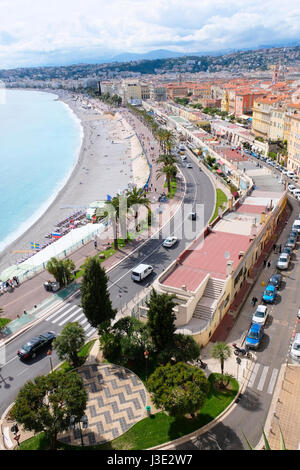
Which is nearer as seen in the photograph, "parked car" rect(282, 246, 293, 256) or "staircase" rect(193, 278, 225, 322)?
"staircase" rect(193, 278, 225, 322)

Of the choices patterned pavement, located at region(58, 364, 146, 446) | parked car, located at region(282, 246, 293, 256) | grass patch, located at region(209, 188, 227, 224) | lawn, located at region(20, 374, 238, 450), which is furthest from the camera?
grass patch, located at region(209, 188, 227, 224)

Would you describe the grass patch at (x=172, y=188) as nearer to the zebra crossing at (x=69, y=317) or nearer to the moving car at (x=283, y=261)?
the moving car at (x=283, y=261)

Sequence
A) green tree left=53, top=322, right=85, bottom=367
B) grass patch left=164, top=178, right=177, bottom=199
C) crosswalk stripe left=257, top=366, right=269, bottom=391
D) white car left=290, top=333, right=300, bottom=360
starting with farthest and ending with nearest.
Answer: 1. grass patch left=164, top=178, right=177, bottom=199
2. white car left=290, top=333, right=300, bottom=360
3. green tree left=53, top=322, right=85, bottom=367
4. crosswalk stripe left=257, top=366, right=269, bottom=391

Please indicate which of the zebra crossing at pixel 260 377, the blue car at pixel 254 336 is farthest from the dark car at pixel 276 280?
the zebra crossing at pixel 260 377

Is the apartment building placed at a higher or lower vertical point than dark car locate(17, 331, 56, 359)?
higher

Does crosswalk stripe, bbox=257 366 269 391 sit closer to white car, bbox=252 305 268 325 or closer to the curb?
the curb

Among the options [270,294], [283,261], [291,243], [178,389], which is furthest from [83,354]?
[291,243]

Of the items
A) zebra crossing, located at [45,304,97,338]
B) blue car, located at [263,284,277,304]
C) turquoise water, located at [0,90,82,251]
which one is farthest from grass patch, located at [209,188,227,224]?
turquoise water, located at [0,90,82,251]
